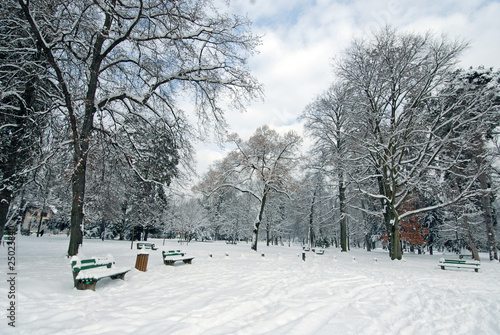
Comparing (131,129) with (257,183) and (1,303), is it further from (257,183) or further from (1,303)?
(257,183)

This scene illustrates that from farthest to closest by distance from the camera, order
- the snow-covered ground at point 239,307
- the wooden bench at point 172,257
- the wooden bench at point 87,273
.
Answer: the wooden bench at point 172,257
the wooden bench at point 87,273
the snow-covered ground at point 239,307

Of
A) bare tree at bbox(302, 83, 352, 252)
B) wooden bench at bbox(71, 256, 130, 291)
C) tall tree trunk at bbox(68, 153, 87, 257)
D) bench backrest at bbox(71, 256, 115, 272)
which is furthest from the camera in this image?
bare tree at bbox(302, 83, 352, 252)

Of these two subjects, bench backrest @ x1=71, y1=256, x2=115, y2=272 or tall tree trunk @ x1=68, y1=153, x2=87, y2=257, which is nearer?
bench backrest @ x1=71, y1=256, x2=115, y2=272

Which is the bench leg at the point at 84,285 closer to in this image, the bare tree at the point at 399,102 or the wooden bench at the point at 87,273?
the wooden bench at the point at 87,273

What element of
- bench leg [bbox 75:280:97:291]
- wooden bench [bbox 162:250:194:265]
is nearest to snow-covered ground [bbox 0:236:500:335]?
bench leg [bbox 75:280:97:291]

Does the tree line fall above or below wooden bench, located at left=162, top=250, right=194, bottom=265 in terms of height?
above

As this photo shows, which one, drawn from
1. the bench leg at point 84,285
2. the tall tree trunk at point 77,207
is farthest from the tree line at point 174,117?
the bench leg at point 84,285

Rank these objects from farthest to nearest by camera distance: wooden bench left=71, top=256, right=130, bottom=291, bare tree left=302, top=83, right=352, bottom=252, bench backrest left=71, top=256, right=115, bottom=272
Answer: bare tree left=302, top=83, right=352, bottom=252 → bench backrest left=71, top=256, right=115, bottom=272 → wooden bench left=71, top=256, right=130, bottom=291

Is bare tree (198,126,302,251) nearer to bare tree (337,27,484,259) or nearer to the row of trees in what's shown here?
the row of trees

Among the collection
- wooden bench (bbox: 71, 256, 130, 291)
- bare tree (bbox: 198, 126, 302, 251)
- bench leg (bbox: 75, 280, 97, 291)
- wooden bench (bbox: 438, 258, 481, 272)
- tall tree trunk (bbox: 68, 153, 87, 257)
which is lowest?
wooden bench (bbox: 438, 258, 481, 272)

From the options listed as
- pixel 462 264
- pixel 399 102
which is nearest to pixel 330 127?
pixel 399 102

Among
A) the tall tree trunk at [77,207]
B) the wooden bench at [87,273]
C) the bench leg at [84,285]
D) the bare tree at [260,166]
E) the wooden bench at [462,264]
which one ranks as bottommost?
the wooden bench at [462,264]

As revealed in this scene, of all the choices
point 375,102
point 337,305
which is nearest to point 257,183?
point 375,102

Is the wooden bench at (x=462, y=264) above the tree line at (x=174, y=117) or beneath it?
beneath
